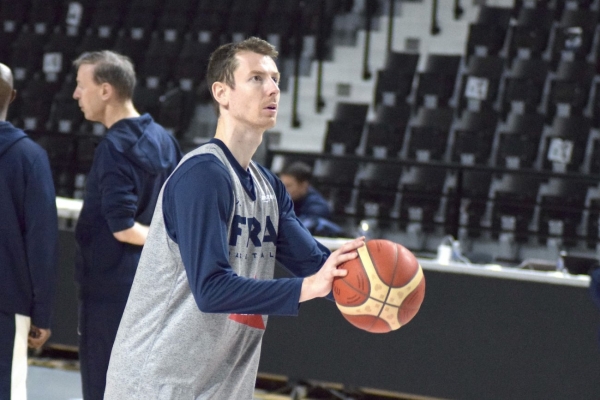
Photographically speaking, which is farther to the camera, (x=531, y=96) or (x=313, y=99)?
(x=313, y=99)

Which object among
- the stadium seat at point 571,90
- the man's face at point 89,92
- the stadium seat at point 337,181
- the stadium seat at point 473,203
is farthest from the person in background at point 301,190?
the stadium seat at point 571,90

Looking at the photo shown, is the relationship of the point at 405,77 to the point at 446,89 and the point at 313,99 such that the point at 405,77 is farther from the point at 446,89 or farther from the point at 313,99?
the point at 313,99

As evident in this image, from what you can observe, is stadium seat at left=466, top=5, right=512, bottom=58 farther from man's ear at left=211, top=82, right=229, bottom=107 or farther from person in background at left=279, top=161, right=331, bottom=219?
man's ear at left=211, top=82, right=229, bottom=107

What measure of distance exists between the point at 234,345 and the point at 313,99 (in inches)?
331

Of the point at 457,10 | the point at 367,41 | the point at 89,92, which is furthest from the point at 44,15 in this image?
the point at 89,92

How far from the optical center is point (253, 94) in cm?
213

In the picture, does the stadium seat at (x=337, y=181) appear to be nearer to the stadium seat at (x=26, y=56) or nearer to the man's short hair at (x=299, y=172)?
the man's short hair at (x=299, y=172)

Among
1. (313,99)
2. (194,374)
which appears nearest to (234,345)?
(194,374)

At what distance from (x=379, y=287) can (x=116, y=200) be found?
169cm

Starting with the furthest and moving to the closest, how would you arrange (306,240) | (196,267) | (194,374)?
1. (306,240)
2. (194,374)
3. (196,267)

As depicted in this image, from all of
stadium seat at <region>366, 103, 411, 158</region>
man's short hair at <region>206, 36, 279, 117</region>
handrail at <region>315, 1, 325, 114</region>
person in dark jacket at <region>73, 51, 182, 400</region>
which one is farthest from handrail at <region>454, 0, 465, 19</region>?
man's short hair at <region>206, 36, 279, 117</region>

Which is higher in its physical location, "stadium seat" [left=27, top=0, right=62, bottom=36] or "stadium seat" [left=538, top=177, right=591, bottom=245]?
"stadium seat" [left=27, top=0, right=62, bottom=36]

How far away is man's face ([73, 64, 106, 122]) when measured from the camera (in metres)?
3.57

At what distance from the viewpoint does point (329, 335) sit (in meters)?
5.14
